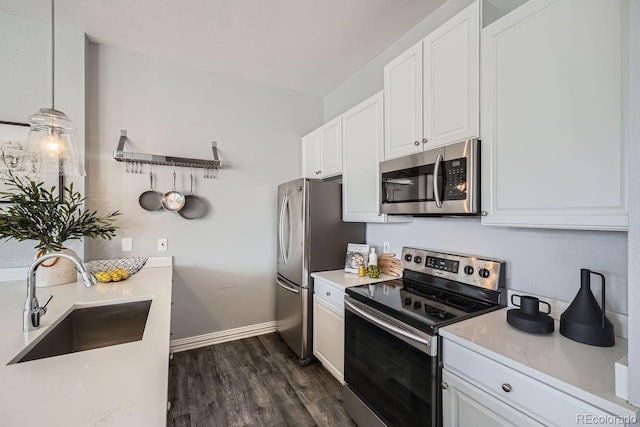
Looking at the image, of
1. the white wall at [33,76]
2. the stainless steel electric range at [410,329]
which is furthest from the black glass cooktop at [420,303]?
the white wall at [33,76]

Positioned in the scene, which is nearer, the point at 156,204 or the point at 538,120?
the point at 538,120

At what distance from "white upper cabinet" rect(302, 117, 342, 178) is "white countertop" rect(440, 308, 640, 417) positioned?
5.45 feet

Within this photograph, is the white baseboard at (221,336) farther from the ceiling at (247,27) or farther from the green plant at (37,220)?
the ceiling at (247,27)

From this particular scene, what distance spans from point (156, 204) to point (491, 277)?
2.69 metres

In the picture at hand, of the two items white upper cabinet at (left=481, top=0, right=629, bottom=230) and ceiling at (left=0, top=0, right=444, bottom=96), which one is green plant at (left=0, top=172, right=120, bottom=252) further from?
white upper cabinet at (left=481, top=0, right=629, bottom=230)

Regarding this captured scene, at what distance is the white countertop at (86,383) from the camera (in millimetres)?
650

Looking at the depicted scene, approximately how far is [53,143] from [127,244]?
1187 millimetres

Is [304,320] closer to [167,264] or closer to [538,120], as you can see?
[167,264]

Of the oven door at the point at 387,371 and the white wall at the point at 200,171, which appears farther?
the white wall at the point at 200,171

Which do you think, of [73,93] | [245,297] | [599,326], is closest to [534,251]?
[599,326]

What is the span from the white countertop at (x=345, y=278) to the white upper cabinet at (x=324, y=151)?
896 mm

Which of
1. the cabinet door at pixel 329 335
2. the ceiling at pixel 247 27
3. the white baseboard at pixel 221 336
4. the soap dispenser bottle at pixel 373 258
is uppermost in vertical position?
the ceiling at pixel 247 27

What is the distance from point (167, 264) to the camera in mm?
2561

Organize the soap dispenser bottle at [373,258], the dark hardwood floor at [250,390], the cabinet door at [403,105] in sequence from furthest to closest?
the soap dispenser bottle at [373,258] → the dark hardwood floor at [250,390] → the cabinet door at [403,105]
